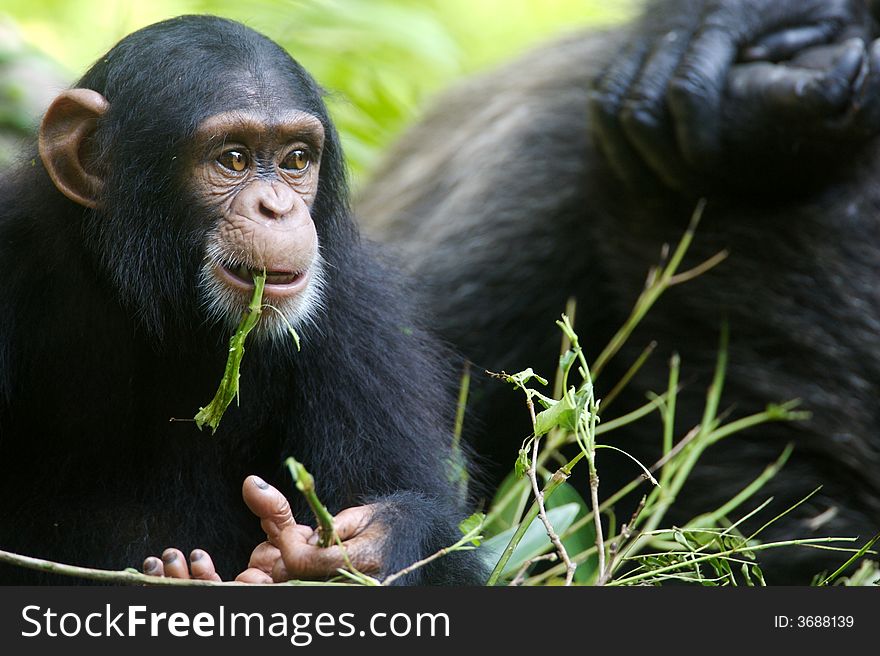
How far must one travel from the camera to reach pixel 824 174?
3.77m

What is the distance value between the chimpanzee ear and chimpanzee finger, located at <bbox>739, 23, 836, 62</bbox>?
2.01m

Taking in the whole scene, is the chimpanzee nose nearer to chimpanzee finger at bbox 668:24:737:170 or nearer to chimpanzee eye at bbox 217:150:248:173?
chimpanzee eye at bbox 217:150:248:173

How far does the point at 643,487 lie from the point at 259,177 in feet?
6.45

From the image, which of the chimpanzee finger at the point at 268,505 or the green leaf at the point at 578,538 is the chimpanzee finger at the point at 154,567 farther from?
the green leaf at the point at 578,538

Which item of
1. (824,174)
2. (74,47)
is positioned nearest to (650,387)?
(824,174)

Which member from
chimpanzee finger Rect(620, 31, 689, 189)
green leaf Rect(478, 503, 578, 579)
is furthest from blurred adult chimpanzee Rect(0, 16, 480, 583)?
chimpanzee finger Rect(620, 31, 689, 189)

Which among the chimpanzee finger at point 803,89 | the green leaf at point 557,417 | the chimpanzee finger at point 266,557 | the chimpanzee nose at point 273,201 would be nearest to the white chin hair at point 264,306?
the chimpanzee nose at point 273,201

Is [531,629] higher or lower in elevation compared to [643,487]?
lower

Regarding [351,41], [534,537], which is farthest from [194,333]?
[351,41]

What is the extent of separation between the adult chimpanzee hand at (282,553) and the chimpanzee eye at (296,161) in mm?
624

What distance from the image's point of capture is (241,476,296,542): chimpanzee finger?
251 centimetres

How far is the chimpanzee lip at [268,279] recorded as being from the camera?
257 centimetres

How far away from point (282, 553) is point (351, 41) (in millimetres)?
4438

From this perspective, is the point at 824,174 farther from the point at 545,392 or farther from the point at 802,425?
the point at 545,392
